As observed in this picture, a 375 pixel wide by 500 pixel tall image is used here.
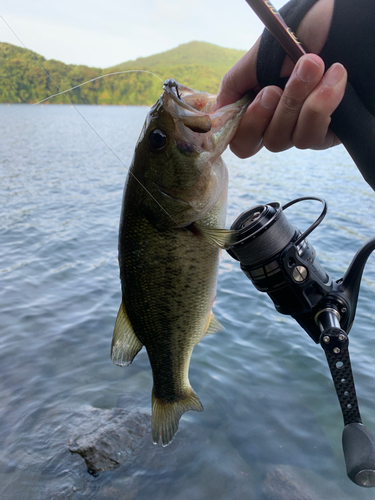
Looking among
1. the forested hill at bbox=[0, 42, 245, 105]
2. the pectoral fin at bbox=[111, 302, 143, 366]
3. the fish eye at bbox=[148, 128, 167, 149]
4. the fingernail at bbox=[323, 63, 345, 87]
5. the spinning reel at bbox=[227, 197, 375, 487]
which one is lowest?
the pectoral fin at bbox=[111, 302, 143, 366]

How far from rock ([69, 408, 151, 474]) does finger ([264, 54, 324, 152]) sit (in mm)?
3300

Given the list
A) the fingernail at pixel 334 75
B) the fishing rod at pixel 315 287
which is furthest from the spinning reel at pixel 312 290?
the fingernail at pixel 334 75

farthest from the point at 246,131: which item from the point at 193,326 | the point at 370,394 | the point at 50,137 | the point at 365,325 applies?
the point at 50,137

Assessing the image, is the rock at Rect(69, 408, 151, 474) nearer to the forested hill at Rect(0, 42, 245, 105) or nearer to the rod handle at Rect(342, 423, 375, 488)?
the rod handle at Rect(342, 423, 375, 488)

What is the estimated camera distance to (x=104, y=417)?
432 centimetres

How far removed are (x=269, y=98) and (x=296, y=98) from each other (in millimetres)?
157

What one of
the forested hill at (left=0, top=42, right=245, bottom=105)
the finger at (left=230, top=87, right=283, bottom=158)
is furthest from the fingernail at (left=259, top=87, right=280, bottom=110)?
the forested hill at (left=0, top=42, right=245, bottom=105)

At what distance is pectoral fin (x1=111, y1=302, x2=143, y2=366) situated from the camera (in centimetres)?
224

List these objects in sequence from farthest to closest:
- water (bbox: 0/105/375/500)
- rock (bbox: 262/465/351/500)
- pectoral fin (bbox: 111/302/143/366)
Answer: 1. water (bbox: 0/105/375/500)
2. rock (bbox: 262/465/351/500)
3. pectoral fin (bbox: 111/302/143/366)

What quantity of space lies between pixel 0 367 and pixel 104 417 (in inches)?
72.8

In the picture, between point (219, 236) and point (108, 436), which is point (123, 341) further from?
point (108, 436)

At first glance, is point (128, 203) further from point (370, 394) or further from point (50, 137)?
point (50, 137)

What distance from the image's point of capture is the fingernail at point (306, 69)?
166 centimetres

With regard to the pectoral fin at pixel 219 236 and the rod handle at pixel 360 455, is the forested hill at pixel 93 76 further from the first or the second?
the rod handle at pixel 360 455
